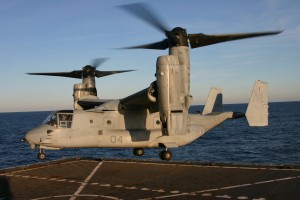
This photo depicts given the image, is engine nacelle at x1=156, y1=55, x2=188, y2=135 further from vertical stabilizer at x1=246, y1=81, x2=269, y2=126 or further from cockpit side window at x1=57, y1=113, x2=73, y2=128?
vertical stabilizer at x1=246, y1=81, x2=269, y2=126

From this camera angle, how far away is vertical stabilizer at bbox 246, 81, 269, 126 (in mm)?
24956

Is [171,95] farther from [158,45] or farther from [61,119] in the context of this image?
[61,119]

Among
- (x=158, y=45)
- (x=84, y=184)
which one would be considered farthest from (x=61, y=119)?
(x=158, y=45)

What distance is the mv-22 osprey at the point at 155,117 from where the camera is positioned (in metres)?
18.4

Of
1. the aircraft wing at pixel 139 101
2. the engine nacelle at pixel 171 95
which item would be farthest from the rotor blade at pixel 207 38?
the aircraft wing at pixel 139 101

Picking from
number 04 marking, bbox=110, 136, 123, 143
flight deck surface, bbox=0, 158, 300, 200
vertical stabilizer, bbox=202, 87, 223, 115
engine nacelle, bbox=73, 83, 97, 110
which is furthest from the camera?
vertical stabilizer, bbox=202, 87, 223, 115

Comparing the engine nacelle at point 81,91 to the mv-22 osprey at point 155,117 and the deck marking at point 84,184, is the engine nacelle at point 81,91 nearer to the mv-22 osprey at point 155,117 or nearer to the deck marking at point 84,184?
the mv-22 osprey at point 155,117

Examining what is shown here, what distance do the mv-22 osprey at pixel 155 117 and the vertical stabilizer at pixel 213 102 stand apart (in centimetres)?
259

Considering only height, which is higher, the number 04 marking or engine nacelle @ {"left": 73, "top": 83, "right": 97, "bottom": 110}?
engine nacelle @ {"left": 73, "top": 83, "right": 97, "bottom": 110}

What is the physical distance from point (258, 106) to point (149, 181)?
11.5m

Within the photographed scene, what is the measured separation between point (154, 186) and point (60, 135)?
26.1 ft

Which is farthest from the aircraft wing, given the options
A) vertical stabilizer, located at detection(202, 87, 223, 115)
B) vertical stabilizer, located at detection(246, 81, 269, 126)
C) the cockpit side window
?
vertical stabilizer, located at detection(246, 81, 269, 126)

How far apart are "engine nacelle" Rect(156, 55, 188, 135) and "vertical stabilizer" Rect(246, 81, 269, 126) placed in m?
8.41

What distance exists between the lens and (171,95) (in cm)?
1823
